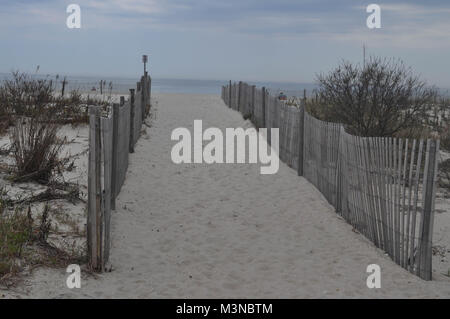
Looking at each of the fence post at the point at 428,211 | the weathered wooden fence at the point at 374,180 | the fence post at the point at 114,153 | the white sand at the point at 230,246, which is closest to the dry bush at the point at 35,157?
the fence post at the point at 114,153

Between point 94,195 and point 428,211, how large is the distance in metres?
3.37

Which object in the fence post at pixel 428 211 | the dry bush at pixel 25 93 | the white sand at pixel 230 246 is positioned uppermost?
the dry bush at pixel 25 93

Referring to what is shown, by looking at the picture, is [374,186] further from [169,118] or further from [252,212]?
[169,118]

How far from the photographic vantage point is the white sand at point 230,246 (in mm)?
5387

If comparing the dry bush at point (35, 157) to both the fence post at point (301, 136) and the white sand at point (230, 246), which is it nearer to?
the white sand at point (230, 246)

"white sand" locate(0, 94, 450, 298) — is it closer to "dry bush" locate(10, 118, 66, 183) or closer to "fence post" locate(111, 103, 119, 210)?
"fence post" locate(111, 103, 119, 210)

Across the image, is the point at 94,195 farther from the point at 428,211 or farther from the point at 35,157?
the point at 428,211

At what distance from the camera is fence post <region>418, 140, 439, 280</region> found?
18.3 feet

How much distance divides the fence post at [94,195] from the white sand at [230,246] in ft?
0.83

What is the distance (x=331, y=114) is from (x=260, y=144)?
1.94m

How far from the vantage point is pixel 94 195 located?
5.72m

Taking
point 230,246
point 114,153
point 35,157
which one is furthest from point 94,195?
point 35,157
